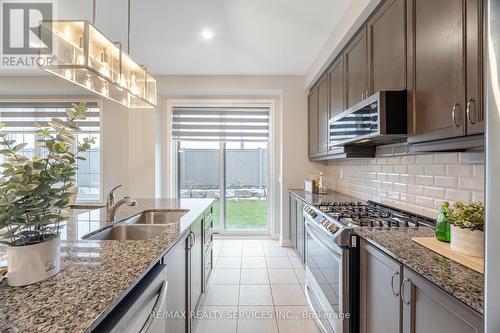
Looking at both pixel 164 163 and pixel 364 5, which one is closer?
pixel 364 5

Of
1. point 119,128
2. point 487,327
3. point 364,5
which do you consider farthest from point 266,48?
point 487,327

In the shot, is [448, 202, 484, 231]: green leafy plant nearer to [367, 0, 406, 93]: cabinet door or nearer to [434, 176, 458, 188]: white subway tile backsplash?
[434, 176, 458, 188]: white subway tile backsplash

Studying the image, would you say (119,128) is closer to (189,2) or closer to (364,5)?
(189,2)

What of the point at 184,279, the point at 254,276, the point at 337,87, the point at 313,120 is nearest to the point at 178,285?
the point at 184,279

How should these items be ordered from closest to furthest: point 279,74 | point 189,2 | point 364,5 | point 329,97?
point 364,5 < point 189,2 < point 329,97 < point 279,74

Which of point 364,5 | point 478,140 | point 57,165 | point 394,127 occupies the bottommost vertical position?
point 57,165

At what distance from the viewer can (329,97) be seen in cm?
307

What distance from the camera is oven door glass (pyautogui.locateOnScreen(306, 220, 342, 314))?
5.38 ft

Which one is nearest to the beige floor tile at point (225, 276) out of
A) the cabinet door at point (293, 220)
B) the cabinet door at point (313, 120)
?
the cabinet door at point (293, 220)

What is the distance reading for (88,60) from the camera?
4.97ft

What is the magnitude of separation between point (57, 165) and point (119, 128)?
13.1 ft

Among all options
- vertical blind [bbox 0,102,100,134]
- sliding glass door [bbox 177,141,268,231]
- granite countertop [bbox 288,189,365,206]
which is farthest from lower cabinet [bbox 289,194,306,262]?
vertical blind [bbox 0,102,100,134]

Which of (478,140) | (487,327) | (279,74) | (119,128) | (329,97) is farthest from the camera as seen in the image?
(119,128)

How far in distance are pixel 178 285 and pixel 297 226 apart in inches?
89.3
